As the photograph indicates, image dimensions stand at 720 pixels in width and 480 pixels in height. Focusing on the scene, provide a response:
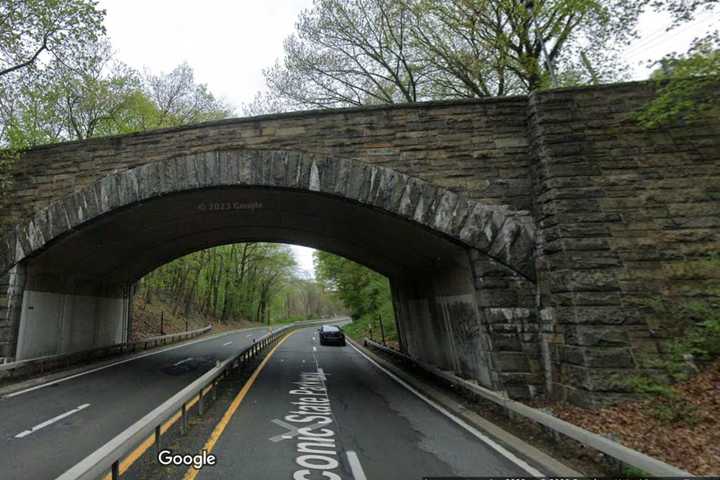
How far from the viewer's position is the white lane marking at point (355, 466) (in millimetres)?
4206

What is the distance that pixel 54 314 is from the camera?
462 inches

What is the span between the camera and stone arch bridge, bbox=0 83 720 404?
22.4 ft

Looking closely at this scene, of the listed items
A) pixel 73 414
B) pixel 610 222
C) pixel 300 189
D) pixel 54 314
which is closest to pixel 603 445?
pixel 610 222

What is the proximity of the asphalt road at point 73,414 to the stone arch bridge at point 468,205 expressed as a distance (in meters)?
2.79

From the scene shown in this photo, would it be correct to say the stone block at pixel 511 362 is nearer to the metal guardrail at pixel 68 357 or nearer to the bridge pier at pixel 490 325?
the bridge pier at pixel 490 325

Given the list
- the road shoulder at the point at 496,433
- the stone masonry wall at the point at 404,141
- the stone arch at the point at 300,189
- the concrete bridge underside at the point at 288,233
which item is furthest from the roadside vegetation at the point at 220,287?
the road shoulder at the point at 496,433

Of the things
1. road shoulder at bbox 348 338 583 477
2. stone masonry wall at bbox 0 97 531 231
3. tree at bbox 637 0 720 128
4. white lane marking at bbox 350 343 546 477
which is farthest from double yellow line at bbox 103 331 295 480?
tree at bbox 637 0 720 128

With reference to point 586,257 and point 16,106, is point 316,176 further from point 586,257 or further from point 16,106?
point 16,106

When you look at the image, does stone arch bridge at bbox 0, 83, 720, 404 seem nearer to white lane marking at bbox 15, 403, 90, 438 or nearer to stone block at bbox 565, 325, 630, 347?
stone block at bbox 565, 325, 630, 347

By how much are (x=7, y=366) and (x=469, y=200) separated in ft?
40.0

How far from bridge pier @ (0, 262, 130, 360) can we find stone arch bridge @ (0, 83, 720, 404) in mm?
68

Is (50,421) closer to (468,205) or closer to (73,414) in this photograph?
(73,414)

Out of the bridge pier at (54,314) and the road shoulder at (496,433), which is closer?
the road shoulder at (496,433)

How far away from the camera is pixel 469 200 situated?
7965mm
